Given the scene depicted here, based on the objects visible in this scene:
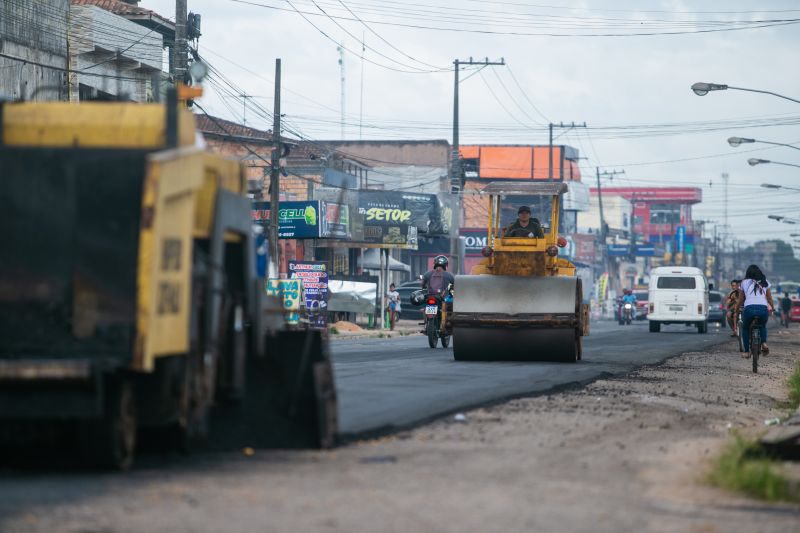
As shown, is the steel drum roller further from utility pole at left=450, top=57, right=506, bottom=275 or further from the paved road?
utility pole at left=450, top=57, right=506, bottom=275

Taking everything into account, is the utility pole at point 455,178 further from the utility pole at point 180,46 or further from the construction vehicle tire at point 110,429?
the construction vehicle tire at point 110,429

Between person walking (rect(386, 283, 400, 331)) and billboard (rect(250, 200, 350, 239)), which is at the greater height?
billboard (rect(250, 200, 350, 239))

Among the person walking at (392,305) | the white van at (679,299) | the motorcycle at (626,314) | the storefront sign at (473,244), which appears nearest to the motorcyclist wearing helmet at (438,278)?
the person walking at (392,305)

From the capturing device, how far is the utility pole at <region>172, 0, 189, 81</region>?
2830 cm

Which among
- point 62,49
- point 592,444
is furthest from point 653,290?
point 592,444

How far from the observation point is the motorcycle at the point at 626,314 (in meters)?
69.5

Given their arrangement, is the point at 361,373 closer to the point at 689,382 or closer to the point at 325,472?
the point at 689,382

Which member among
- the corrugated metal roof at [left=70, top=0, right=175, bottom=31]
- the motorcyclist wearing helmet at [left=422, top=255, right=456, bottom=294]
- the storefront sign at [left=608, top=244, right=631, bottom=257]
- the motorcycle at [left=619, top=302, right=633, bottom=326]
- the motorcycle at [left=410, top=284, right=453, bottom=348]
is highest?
the corrugated metal roof at [left=70, top=0, right=175, bottom=31]

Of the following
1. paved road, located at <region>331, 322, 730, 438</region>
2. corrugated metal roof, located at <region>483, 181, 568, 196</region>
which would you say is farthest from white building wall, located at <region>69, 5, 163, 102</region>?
corrugated metal roof, located at <region>483, 181, 568, 196</region>

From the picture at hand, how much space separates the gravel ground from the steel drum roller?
9.42 meters

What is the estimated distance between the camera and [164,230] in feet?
27.4

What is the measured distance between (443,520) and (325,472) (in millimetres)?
1991

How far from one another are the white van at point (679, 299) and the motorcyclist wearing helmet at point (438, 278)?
2192 centimetres

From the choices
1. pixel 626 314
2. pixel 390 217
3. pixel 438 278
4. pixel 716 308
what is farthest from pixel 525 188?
pixel 626 314
